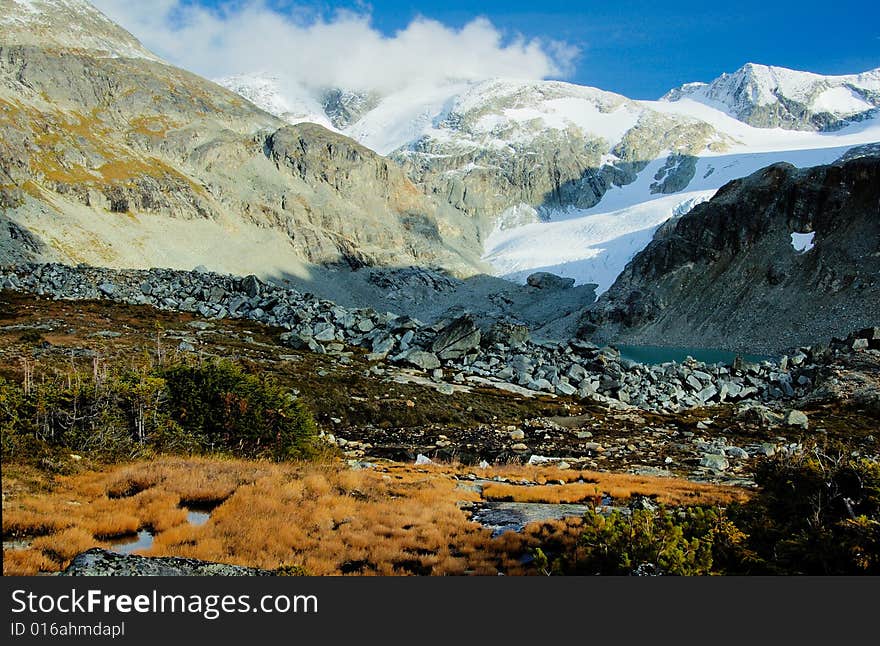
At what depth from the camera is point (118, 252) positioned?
308ft

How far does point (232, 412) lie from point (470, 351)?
28.8 metres

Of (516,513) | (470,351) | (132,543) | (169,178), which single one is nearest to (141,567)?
(132,543)

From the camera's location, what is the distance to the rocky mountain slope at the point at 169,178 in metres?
96.6

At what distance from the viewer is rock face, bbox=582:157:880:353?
9012 centimetres

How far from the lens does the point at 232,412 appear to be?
49.9ft

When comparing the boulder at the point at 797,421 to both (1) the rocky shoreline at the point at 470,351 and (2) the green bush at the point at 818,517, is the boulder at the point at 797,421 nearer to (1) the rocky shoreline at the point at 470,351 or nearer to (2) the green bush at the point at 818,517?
(1) the rocky shoreline at the point at 470,351

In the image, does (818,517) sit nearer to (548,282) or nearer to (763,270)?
(763,270)

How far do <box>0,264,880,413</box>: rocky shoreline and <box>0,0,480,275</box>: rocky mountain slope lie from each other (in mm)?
36728

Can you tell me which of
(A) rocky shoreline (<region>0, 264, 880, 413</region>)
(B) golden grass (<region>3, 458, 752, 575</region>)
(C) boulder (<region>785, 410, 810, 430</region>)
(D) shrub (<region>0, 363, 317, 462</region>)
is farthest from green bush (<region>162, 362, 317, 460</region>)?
(C) boulder (<region>785, 410, 810, 430</region>)

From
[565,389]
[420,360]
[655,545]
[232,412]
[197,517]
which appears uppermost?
[420,360]

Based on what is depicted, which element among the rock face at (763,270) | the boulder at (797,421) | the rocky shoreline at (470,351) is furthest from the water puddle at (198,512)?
the rock face at (763,270)

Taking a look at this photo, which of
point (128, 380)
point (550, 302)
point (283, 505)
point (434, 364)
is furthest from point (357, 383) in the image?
point (550, 302)

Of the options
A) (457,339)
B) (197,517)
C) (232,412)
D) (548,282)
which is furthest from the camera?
(548,282)

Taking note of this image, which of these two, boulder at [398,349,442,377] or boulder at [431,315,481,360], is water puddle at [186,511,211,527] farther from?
boulder at [431,315,481,360]
